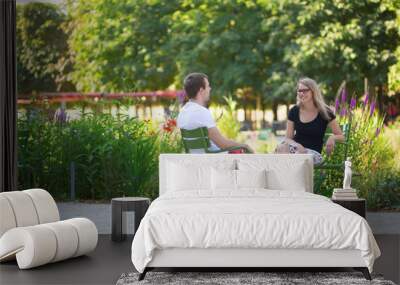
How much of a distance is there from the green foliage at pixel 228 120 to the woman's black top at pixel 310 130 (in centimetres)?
91

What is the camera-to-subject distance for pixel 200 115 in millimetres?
7816

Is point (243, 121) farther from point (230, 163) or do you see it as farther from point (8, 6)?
point (8, 6)

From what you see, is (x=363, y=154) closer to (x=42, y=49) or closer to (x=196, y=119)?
(x=196, y=119)

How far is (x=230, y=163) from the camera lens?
7.44 metres

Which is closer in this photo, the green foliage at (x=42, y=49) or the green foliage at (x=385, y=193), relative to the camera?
the green foliage at (x=385, y=193)

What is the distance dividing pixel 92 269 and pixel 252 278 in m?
1.30

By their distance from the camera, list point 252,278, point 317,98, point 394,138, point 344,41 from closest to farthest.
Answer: point 252,278 < point 317,98 < point 394,138 < point 344,41

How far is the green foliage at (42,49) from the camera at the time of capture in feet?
28.9

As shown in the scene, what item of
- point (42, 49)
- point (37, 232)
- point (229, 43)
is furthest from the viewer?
point (229, 43)

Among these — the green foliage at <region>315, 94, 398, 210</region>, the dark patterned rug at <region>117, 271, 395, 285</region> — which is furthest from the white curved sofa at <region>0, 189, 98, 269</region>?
the green foliage at <region>315, 94, 398, 210</region>

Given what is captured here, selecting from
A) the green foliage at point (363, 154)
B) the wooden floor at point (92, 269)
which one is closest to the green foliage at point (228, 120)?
the green foliage at point (363, 154)

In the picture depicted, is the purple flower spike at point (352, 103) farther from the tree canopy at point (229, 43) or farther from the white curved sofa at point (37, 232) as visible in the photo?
the white curved sofa at point (37, 232)

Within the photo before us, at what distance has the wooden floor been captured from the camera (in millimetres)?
5531

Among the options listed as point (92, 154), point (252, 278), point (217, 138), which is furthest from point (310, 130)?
point (252, 278)
